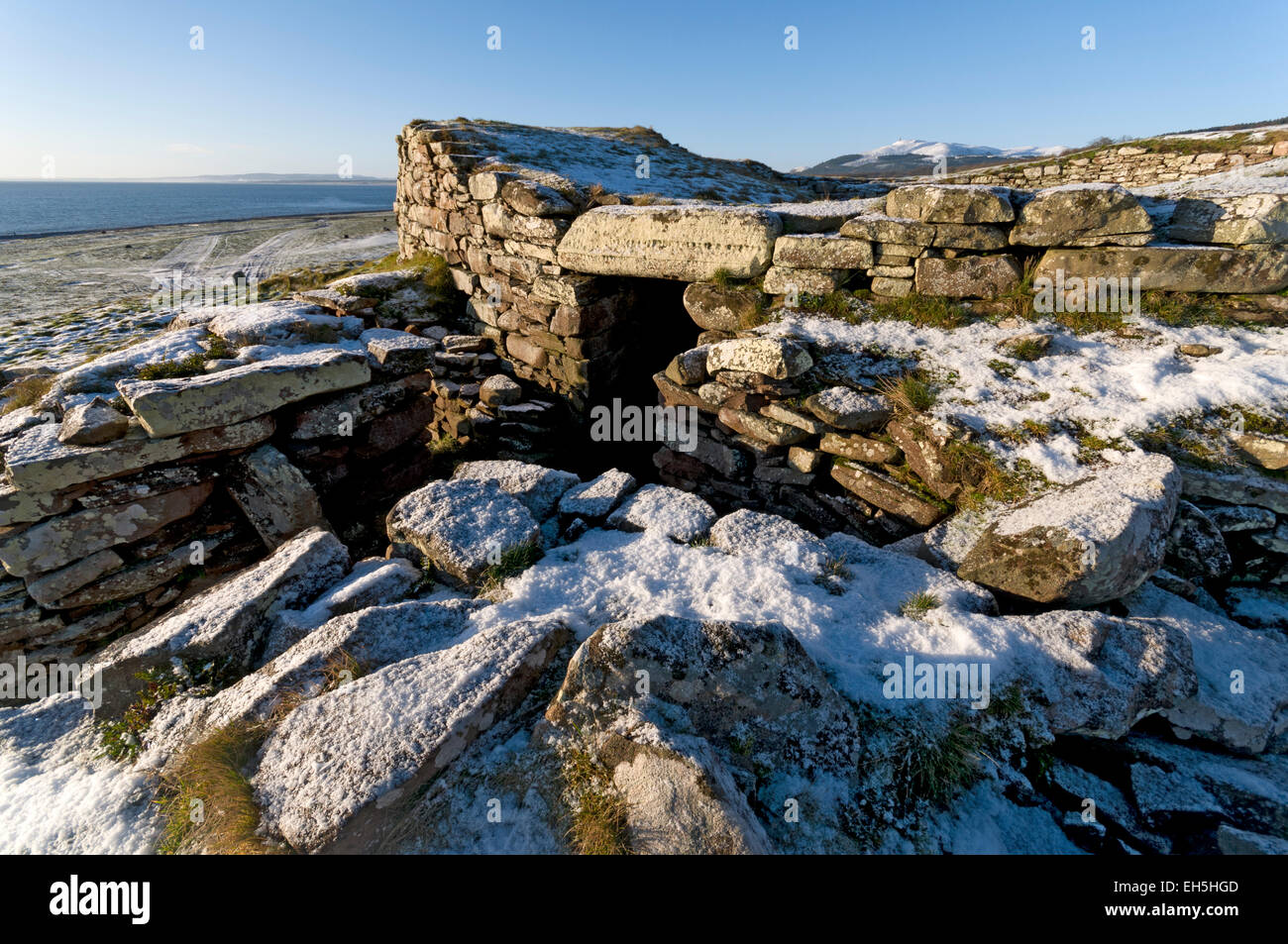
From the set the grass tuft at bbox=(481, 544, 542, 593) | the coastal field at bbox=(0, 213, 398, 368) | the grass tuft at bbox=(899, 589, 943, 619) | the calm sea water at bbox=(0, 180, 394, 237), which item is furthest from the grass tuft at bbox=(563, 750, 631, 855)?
the calm sea water at bbox=(0, 180, 394, 237)

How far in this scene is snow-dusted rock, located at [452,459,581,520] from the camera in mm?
4113

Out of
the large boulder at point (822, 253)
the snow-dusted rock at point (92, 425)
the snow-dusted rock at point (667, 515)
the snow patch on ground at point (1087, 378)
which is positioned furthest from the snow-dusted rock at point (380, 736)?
the large boulder at point (822, 253)

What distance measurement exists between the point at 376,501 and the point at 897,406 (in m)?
4.83

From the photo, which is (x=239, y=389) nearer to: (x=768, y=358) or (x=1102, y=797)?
(x=768, y=358)

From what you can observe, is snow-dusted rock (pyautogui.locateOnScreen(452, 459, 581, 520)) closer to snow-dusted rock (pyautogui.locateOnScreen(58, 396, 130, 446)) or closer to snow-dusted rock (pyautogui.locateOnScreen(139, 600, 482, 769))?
snow-dusted rock (pyautogui.locateOnScreen(139, 600, 482, 769))

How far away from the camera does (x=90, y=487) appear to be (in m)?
3.89

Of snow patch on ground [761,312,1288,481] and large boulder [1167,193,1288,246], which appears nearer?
snow patch on ground [761,312,1288,481]

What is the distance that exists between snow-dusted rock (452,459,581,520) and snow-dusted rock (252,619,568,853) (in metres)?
1.59

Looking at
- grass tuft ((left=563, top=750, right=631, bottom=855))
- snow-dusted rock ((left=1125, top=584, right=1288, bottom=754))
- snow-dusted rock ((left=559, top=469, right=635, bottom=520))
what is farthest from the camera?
snow-dusted rock ((left=559, top=469, right=635, bottom=520))

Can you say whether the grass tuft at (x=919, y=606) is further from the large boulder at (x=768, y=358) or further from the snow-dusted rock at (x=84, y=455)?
the snow-dusted rock at (x=84, y=455)

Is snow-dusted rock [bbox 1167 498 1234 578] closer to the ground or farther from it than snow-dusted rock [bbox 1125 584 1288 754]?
farther from it

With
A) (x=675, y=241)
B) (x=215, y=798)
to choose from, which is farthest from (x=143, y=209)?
(x=215, y=798)
